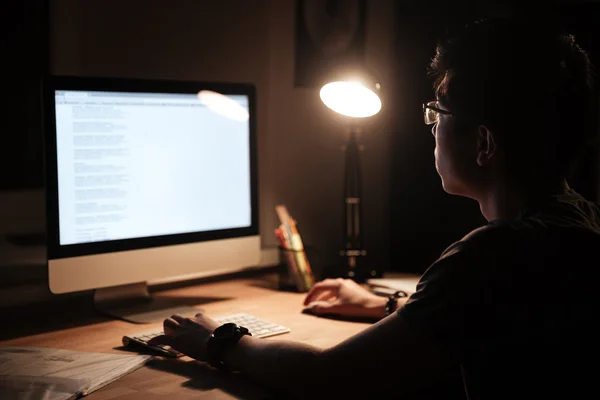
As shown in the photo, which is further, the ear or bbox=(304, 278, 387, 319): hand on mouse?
bbox=(304, 278, 387, 319): hand on mouse

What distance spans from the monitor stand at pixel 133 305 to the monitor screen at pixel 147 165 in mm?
163

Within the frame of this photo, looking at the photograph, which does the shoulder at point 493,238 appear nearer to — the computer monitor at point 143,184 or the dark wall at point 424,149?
the computer monitor at point 143,184

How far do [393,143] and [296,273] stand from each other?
0.61 meters

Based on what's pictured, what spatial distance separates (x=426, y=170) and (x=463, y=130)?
3.56ft

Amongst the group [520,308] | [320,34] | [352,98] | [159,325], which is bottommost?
[159,325]

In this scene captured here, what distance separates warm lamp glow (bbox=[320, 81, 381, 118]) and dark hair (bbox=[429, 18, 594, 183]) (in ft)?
2.22

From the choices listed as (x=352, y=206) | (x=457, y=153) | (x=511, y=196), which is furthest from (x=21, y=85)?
(x=511, y=196)

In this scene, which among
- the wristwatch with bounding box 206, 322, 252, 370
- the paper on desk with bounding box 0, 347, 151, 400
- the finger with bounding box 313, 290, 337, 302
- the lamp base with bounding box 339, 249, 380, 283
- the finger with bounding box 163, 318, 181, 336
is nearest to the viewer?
the paper on desk with bounding box 0, 347, 151, 400

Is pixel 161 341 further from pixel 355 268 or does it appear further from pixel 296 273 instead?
pixel 355 268

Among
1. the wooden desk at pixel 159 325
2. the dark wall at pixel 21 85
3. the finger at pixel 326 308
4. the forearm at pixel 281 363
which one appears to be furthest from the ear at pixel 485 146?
the dark wall at pixel 21 85

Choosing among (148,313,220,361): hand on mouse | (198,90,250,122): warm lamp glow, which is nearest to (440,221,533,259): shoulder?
(148,313,220,361): hand on mouse

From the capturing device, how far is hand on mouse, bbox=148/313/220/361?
131 centimetres

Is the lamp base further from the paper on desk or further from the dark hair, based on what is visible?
the dark hair

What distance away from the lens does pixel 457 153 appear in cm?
119
